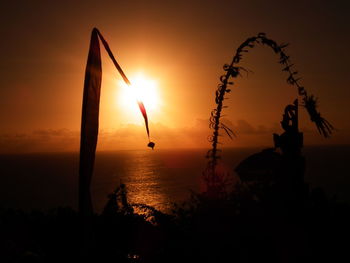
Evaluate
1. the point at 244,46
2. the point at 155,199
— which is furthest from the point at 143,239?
the point at 155,199

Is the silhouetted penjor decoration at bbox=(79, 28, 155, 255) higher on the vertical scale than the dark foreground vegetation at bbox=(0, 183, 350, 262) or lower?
higher

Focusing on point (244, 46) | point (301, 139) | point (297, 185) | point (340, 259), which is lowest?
point (340, 259)

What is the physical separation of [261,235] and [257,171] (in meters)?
1.13

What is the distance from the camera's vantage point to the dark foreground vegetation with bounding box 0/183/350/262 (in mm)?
4340

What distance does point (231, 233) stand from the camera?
15.2 feet

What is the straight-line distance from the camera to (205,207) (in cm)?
488

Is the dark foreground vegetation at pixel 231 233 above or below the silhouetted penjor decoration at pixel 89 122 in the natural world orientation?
below

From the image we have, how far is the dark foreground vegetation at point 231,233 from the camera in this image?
4.34 meters

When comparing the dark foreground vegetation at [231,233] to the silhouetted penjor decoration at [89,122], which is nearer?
the silhouetted penjor decoration at [89,122]

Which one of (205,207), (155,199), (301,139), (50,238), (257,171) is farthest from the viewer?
(155,199)

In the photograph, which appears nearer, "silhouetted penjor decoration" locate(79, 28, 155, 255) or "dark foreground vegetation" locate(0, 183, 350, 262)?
"silhouetted penjor decoration" locate(79, 28, 155, 255)

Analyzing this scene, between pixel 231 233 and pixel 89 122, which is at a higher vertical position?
pixel 89 122

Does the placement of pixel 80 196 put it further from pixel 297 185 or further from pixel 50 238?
pixel 50 238

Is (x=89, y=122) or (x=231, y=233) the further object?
(x=231, y=233)
